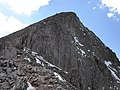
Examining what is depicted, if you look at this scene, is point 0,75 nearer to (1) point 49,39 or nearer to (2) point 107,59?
(1) point 49,39

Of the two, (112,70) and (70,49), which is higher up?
(70,49)

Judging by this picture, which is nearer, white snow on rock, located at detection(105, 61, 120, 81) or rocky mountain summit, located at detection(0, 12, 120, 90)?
rocky mountain summit, located at detection(0, 12, 120, 90)

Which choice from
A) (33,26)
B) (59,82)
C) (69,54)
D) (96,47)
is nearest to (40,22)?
(33,26)

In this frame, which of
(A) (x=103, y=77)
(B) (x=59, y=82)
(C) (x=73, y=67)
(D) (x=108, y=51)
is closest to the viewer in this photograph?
(B) (x=59, y=82)

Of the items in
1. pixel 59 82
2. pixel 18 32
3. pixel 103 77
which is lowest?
pixel 59 82

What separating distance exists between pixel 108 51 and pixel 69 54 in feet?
69.8

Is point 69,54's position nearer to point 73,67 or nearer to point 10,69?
point 73,67

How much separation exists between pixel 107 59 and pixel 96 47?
4.98m

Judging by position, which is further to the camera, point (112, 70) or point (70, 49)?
point (112, 70)

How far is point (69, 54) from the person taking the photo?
81.7 meters

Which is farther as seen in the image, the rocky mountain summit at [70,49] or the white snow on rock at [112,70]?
the white snow on rock at [112,70]

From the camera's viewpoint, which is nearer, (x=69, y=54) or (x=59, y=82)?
(x=59, y=82)

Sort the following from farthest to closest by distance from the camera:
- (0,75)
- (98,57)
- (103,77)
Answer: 1. (98,57)
2. (103,77)
3. (0,75)

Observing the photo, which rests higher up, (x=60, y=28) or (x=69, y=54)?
(x=60, y=28)
